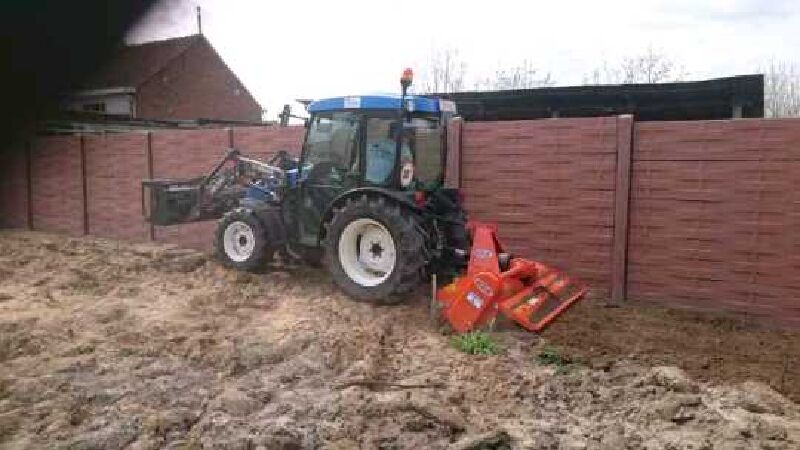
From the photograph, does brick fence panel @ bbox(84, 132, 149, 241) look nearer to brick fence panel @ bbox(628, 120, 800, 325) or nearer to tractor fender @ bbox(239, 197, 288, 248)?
tractor fender @ bbox(239, 197, 288, 248)

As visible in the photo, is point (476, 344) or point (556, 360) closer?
point (556, 360)

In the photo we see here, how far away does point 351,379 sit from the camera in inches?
181

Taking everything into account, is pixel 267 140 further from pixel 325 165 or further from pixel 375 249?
pixel 375 249

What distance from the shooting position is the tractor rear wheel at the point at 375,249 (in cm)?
627

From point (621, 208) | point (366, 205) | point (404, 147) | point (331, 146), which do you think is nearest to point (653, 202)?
point (621, 208)

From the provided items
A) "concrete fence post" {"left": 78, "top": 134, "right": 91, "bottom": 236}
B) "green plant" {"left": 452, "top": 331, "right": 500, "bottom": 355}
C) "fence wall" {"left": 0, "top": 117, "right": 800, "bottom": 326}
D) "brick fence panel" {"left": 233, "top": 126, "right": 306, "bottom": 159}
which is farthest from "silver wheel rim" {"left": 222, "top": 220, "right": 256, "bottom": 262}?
"concrete fence post" {"left": 78, "top": 134, "right": 91, "bottom": 236}

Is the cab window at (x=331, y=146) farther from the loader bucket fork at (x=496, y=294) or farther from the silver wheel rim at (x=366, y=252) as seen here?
the loader bucket fork at (x=496, y=294)

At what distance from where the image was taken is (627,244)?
22.7ft

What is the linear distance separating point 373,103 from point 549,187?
210 cm

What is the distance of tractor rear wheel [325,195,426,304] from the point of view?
20.6 feet

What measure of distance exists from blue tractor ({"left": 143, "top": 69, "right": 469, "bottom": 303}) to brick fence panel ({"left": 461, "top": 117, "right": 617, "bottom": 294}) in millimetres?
708

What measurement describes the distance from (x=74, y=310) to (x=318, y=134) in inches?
115

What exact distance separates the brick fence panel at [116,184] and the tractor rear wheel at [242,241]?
13.9ft

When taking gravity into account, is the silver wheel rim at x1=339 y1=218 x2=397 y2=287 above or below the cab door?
below
